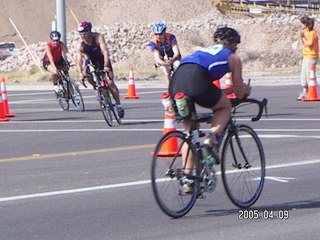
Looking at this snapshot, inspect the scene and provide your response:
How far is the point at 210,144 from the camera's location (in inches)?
326

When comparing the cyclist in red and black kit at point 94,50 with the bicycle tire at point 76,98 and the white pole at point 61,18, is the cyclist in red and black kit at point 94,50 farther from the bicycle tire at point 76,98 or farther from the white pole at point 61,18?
the white pole at point 61,18

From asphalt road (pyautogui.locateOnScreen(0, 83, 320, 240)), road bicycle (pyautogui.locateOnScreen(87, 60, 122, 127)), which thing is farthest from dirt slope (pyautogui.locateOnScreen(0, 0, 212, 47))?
asphalt road (pyautogui.locateOnScreen(0, 83, 320, 240))

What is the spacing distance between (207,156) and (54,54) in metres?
12.1

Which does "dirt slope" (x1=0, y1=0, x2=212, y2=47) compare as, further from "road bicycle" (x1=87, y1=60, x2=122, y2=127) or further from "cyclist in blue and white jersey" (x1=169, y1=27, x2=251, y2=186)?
"cyclist in blue and white jersey" (x1=169, y1=27, x2=251, y2=186)

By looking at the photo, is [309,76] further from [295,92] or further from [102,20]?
[102,20]

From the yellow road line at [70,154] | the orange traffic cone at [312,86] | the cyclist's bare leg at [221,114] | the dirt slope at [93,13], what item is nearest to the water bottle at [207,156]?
the cyclist's bare leg at [221,114]

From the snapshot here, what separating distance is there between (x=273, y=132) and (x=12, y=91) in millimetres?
16332

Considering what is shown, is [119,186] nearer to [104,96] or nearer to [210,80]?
[210,80]

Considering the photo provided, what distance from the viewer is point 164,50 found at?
58.2 feet

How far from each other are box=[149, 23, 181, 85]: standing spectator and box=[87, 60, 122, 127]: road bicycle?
131 centimetres

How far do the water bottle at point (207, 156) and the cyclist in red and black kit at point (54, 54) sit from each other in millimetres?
11704

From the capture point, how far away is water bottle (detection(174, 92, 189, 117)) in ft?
26.9

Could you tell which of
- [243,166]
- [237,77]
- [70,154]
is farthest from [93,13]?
[237,77]

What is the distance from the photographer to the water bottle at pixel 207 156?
8273 mm
